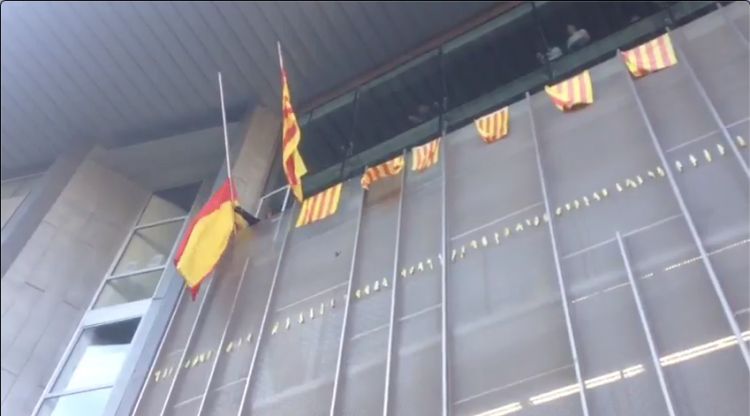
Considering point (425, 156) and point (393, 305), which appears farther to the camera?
point (425, 156)

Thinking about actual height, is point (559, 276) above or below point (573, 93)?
below

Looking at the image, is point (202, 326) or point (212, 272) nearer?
point (202, 326)

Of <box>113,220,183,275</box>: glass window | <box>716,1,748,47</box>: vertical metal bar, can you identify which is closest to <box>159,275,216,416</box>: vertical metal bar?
<box>113,220,183,275</box>: glass window

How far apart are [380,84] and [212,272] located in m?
4.35

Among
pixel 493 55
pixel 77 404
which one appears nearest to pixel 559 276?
pixel 77 404

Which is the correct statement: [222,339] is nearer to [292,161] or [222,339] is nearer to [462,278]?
[292,161]

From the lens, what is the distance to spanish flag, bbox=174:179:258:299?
9156 mm

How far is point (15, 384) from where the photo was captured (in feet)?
33.7

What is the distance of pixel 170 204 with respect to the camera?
12.9 m

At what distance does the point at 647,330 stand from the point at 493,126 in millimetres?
4104

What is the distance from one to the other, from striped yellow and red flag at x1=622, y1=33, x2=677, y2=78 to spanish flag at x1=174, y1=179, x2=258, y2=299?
4.84m

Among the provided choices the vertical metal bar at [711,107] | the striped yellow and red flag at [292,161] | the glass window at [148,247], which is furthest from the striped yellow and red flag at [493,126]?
the glass window at [148,247]

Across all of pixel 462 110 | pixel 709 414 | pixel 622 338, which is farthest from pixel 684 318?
pixel 462 110

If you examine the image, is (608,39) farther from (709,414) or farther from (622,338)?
(709,414)
